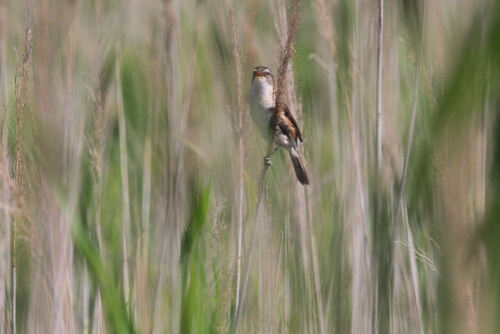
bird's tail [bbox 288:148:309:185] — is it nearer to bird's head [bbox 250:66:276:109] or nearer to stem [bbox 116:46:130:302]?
bird's head [bbox 250:66:276:109]

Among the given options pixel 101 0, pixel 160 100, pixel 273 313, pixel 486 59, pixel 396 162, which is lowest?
pixel 273 313

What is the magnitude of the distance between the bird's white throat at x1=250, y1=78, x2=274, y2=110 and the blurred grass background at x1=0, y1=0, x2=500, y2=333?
8 cm

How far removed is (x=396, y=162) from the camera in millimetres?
1433

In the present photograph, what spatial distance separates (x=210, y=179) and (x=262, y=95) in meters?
0.64

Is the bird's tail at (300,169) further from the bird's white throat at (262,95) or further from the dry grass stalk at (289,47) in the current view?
the dry grass stalk at (289,47)

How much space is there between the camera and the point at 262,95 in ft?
6.46

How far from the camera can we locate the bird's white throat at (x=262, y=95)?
1.93 m

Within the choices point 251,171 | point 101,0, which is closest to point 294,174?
point 251,171

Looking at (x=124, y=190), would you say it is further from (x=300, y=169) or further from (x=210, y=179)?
(x=300, y=169)

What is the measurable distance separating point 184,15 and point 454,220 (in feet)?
6.01

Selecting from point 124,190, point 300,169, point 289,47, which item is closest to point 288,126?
point 300,169

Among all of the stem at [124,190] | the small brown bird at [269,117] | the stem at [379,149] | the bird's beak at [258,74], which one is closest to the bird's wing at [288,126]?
the small brown bird at [269,117]

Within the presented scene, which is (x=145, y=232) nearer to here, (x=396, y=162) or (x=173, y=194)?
(x=173, y=194)

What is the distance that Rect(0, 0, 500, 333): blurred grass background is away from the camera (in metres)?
1.14
